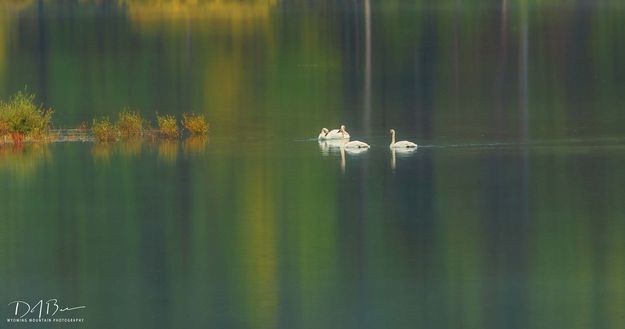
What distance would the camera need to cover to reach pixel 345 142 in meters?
23.9

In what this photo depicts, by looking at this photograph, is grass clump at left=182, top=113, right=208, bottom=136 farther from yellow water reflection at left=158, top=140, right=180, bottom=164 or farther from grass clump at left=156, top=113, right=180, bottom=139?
yellow water reflection at left=158, top=140, right=180, bottom=164

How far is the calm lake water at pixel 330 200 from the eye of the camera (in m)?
13.6

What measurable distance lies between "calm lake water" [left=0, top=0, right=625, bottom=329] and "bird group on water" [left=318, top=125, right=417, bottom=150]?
0.90ft

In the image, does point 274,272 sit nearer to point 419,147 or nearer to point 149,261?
point 149,261

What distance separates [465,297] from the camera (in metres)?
13.5

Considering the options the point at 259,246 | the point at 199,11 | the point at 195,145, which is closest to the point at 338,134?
the point at 195,145

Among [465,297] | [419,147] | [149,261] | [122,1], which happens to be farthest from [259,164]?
[122,1]

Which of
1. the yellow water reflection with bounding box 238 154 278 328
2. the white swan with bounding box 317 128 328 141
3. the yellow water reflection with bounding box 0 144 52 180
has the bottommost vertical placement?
the yellow water reflection with bounding box 238 154 278 328

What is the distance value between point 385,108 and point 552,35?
21001 mm

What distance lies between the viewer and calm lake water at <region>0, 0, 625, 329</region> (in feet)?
44.7

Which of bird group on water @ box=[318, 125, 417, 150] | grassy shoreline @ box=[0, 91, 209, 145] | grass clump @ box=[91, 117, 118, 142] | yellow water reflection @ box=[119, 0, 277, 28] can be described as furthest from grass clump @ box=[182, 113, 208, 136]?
yellow water reflection @ box=[119, 0, 277, 28]

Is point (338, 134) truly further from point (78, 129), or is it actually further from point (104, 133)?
point (78, 129)

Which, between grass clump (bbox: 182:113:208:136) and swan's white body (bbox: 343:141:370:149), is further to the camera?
grass clump (bbox: 182:113:208:136)

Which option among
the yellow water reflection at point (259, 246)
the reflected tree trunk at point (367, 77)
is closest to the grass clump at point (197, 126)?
the reflected tree trunk at point (367, 77)
